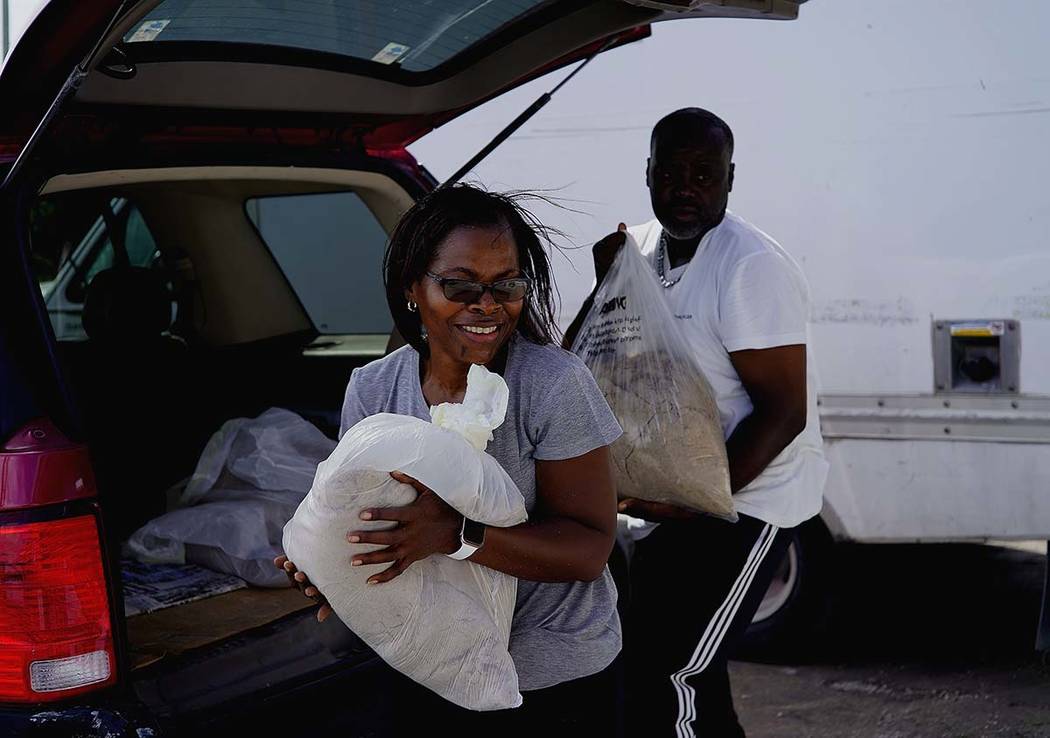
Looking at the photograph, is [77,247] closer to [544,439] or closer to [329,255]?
[329,255]

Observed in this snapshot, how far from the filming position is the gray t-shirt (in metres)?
1.98

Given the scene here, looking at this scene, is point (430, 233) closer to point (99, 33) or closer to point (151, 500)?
point (99, 33)

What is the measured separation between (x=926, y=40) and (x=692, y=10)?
6.64 ft

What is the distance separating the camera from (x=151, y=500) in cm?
389

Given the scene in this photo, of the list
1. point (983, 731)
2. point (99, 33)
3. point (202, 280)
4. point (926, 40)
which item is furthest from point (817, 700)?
point (99, 33)

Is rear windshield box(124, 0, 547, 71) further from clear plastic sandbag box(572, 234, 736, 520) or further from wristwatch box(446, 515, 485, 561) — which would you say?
wristwatch box(446, 515, 485, 561)

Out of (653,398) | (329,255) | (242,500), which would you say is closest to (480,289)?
(653,398)

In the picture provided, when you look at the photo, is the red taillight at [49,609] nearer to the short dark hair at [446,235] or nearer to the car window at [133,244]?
the short dark hair at [446,235]

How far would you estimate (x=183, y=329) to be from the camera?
14.6 ft

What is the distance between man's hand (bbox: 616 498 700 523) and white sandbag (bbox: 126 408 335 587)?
3.37 ft

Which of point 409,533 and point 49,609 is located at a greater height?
point 409,533

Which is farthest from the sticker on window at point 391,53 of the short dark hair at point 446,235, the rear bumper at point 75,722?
the rear bumper at point 75,722

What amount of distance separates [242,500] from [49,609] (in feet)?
4.51

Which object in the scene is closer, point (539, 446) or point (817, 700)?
point (539, 446)
